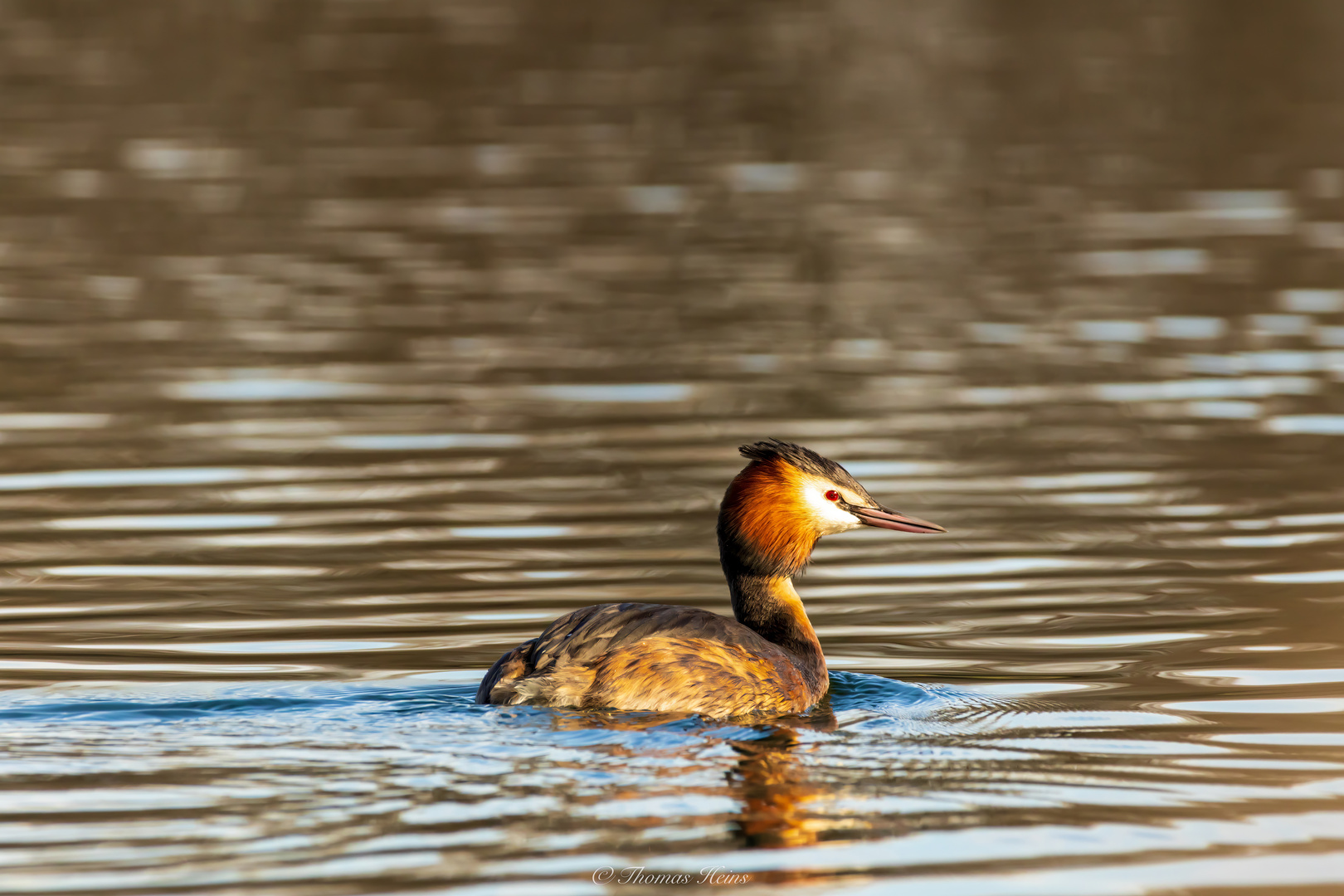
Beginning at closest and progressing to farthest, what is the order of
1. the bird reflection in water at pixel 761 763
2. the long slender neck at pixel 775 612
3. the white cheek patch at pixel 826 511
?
1. the bird reflection in water at pixel 761 763
2. the long slender neck at pixel 775 612
3. the white cheek patch at pixel 826 511

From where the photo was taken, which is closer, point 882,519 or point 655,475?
point 882,519

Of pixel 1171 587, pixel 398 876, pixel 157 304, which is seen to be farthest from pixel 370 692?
pixel 157 304

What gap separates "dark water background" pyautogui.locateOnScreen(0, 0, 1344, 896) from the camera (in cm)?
719

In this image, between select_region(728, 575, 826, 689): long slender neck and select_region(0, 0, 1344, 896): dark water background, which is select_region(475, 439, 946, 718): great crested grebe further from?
select_region(0, 0, 1344, 896): dark water background

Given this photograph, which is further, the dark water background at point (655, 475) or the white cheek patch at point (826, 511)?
the white cheek patch at point (826, 511)

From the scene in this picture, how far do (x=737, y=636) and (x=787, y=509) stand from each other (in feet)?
2.90

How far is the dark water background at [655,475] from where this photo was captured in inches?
283

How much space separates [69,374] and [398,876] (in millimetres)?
10896

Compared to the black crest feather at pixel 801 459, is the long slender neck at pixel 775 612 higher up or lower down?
lower down

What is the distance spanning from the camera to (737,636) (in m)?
9.14

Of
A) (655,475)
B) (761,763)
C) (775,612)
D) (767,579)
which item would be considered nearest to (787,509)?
(767,579)

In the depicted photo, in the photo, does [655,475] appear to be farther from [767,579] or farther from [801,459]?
[801,459]

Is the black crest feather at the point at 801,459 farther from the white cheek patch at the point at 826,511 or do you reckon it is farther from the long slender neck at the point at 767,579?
the long slender neck at the point at 767,579

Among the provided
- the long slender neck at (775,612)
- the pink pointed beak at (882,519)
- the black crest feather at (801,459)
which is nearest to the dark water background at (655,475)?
the long slender neck at (775,612)
